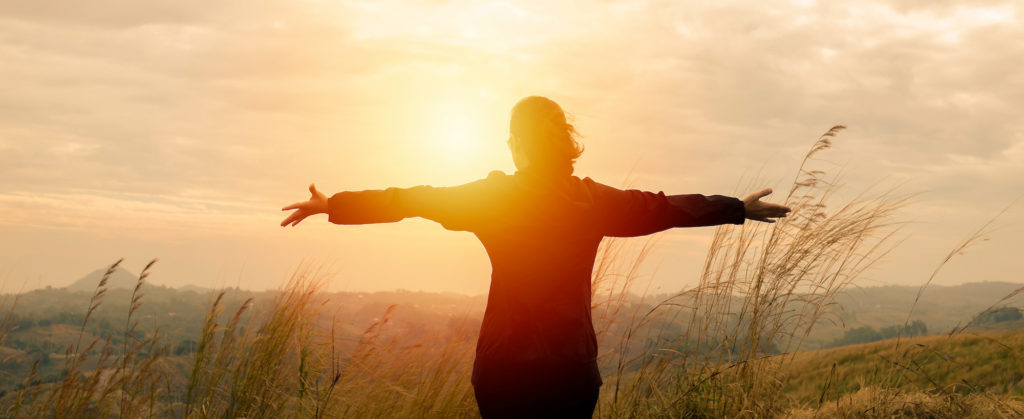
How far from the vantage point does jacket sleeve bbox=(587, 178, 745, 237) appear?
255 cm

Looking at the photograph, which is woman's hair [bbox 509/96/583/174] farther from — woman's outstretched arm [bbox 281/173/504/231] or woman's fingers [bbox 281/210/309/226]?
woman's fingers [bbox 281/210/309/226]

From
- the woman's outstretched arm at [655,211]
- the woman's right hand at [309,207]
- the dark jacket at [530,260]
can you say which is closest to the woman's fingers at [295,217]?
the woman's right hand at [309,207]

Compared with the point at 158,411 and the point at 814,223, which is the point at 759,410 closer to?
the point at 814,223

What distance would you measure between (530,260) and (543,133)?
0.46 metres

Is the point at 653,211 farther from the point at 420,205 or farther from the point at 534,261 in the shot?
the point at 420,205

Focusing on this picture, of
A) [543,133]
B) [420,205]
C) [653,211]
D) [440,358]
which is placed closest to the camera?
[543,133]

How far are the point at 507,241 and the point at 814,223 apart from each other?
2.61m

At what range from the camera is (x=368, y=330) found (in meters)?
3.65

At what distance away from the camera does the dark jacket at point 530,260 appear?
2.34 meters

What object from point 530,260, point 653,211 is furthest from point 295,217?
point 653,211

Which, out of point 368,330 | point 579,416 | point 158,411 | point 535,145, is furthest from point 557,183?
point 158,411

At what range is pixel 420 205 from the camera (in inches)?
97.8

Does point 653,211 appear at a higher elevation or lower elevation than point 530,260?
higher

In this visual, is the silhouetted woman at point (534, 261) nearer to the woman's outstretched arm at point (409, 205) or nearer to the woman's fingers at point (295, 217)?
the woman's outstretched arm at point (409, 205)
